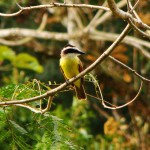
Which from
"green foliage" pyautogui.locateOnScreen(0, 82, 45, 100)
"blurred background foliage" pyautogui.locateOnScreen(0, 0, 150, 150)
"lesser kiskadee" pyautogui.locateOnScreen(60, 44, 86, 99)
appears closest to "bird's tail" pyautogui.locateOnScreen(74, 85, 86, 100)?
"lesser kiskadee" pyautogui.locateOnScreen(60, 44, 86, 99)

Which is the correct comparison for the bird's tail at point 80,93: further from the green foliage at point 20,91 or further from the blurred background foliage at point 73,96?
the green foliage at point 20,91

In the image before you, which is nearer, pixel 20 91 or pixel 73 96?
pixel 20 91

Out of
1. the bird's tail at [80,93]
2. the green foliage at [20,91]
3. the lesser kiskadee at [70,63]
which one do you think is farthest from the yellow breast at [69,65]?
the green foliage at [20,91]

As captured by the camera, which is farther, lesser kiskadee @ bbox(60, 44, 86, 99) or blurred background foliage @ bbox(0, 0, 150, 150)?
lesser kiskadee @ bbox(60, 44, 86, 99)

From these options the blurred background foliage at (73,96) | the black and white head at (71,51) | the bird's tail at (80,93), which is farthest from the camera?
the bird's tail at (80,93)

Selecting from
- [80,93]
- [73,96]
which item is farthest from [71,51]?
[73,96]

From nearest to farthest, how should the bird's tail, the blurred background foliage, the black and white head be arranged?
the blurred background foliage, the black and white head, the bird's tail

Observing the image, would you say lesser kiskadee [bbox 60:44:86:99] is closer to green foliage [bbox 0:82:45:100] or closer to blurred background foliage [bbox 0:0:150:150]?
blurred background foliage [bbox 0:0:150:150]

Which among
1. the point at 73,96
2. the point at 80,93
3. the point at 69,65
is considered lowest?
the point at 80,93

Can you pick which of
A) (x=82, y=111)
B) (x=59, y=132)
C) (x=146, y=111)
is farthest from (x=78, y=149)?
(x=146, y=111)

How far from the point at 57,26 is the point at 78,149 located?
9984 millimetres

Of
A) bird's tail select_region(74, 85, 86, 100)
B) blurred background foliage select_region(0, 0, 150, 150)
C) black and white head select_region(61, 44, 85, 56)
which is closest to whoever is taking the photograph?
blurred background foliage select_region(0, 0, 150, 150)

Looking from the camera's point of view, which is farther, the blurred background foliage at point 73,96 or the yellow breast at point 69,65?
the yellow breast at point 69,65

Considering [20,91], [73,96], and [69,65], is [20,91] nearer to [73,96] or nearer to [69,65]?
[69,65]
